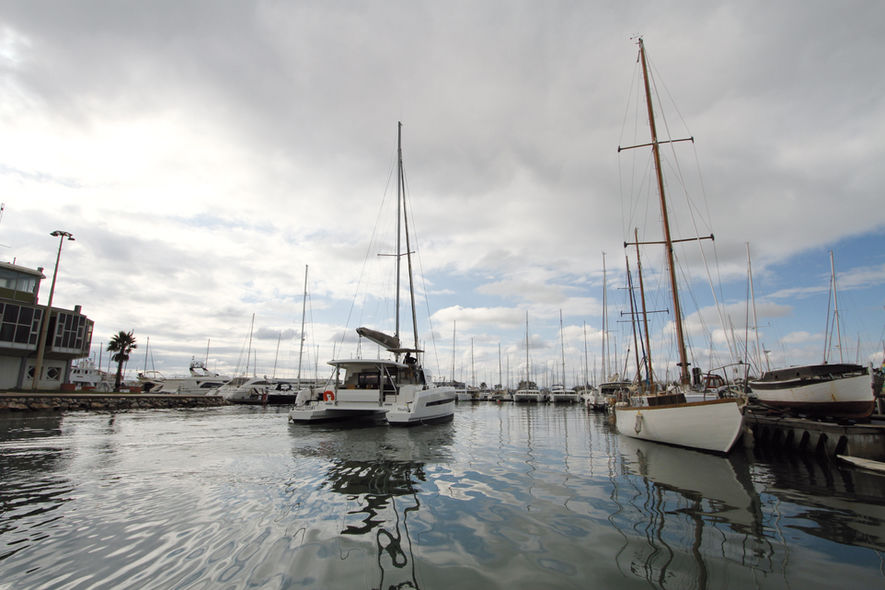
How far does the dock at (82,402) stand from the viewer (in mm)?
26130

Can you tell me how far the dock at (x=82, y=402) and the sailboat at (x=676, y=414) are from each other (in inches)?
1469

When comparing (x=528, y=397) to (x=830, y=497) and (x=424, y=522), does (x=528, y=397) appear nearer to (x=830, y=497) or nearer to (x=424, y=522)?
(x=830, y=497)

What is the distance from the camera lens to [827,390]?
14781mm

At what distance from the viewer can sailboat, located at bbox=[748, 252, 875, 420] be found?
554 inches

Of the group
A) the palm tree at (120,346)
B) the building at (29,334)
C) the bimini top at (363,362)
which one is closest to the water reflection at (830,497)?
the bimini top at (363,362)

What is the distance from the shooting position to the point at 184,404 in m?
42.5

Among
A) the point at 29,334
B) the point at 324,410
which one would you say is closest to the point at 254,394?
the point at 29,334

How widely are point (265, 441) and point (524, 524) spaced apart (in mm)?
12085

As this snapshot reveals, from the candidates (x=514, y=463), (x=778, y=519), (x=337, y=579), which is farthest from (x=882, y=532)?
(x=337, y=579)

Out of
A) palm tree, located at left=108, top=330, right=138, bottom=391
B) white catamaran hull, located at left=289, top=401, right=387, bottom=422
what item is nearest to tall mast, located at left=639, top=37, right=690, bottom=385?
white catamaran hull, located at left=289, top=401, right=387, bottom=422

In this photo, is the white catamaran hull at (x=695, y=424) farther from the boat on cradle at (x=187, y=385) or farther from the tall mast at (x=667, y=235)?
the boat on cradle at (x=187, y=385)

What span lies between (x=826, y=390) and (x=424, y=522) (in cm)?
1743

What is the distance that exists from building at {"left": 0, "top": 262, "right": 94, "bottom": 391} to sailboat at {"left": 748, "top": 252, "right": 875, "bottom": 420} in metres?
53.9

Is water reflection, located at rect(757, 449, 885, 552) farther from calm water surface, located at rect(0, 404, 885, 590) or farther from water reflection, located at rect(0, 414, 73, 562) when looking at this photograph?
water reflection, located at rect(0, 414, 73, 562)
